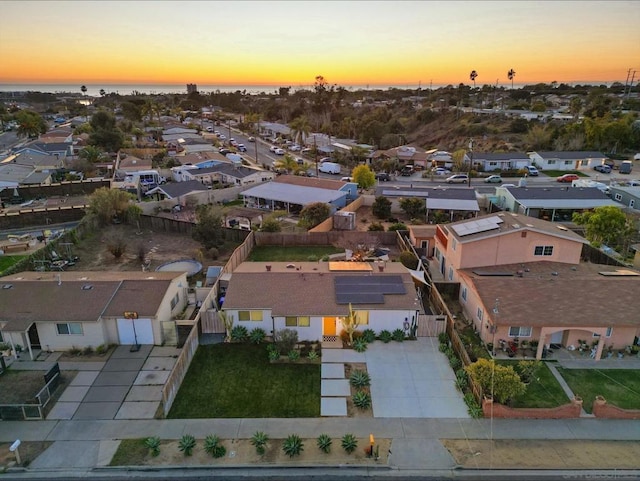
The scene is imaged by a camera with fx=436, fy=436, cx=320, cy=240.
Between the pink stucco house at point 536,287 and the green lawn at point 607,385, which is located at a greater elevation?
the pink stucco house at point 536,287

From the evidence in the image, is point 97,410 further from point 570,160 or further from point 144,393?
point 570,160

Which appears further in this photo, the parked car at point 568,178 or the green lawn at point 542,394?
the parked car at point 568,178

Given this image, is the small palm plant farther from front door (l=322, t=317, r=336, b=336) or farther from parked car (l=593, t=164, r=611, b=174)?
parked car (l=593, t=164, r=611, b=174)

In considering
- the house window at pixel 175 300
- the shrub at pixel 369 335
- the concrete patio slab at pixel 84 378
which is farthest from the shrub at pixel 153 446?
the shrub at pixel 369 335

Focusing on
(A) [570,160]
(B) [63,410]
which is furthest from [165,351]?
(A) [570,160]

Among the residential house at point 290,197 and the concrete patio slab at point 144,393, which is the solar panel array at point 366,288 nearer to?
the concrete patio slab at point 144,393
